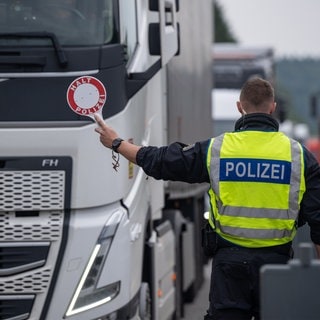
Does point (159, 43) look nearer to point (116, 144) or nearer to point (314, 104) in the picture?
point (116, 144)

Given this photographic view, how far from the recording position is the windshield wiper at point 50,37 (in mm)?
8000

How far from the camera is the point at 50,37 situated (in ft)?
26.5

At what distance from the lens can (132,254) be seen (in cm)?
846

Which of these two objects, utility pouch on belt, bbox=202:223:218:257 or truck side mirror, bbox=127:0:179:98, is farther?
truck side mirror, bbox=127:0:179:98

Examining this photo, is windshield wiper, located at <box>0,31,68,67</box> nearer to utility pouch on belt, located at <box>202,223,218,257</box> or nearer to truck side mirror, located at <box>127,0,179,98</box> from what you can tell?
truck side mirror, located at <box>127,0,179,98</box>

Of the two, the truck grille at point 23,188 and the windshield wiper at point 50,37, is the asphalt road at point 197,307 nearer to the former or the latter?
the truck grille at point 23,188

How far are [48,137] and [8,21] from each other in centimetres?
86

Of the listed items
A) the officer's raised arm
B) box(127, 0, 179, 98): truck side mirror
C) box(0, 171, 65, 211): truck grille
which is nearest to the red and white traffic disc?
the officer's raised arm

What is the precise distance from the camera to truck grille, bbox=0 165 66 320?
7.98 meters

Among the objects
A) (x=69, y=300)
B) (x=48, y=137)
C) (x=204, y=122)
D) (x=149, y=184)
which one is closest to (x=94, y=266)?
(x=69, y=300)

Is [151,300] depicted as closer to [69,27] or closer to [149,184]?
[149,184]

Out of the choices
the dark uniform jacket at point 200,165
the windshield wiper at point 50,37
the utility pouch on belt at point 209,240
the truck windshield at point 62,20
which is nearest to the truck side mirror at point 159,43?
the truck windshield at point 62,20

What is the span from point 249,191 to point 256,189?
41 millimetres

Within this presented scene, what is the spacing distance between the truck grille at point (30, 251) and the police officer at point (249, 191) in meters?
1.18
